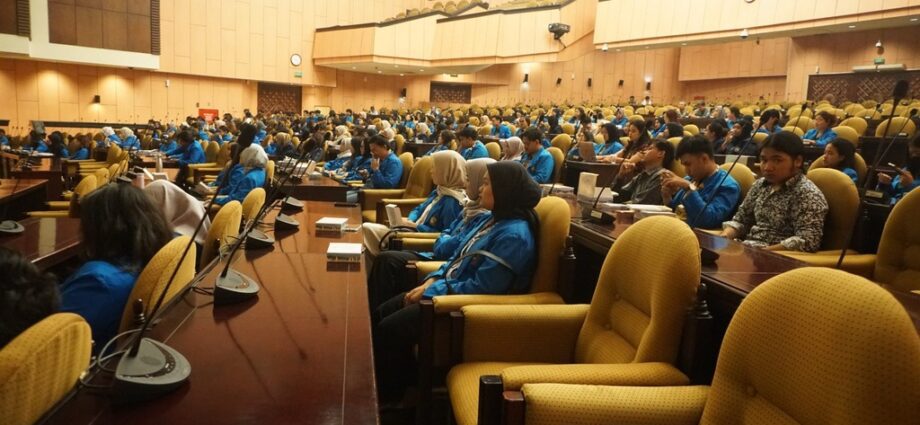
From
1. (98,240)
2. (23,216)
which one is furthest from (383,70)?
(98,240)

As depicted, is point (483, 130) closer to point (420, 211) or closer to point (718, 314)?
point (420, 211)

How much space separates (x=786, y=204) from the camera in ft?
9.77

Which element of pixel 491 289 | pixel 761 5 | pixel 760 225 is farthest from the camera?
pixel 761 5

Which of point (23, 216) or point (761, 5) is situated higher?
point (761, 5)

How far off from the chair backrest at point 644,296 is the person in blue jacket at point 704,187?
5.28 feet

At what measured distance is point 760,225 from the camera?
3135 millimetres

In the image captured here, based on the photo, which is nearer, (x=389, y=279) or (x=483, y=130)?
(x=389, y=279)

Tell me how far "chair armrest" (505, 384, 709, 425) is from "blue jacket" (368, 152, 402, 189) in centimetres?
486

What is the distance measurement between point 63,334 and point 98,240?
0.85m

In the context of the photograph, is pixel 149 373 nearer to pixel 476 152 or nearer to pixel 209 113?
pixel 476 152

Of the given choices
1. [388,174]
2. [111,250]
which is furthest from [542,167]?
[111,250]

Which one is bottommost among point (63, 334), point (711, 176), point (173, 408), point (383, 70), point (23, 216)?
point (23, 216)

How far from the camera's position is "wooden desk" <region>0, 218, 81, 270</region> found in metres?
2.72

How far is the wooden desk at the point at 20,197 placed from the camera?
14.3 ft
